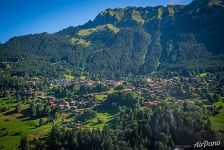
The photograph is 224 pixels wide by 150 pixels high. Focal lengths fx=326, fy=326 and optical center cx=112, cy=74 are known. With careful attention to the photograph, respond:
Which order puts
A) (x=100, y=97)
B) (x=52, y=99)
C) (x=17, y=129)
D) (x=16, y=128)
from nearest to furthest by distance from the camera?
(x=17, y=129), (x=16, y=128), (x=100, y=97), (x=52, y=99)

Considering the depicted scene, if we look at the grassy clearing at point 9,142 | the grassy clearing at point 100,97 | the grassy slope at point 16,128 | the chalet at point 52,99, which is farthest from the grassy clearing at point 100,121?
the chalet at point 52,99

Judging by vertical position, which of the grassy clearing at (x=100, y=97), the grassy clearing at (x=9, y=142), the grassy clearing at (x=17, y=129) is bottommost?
the grassy clearing at (x=9, y=142)

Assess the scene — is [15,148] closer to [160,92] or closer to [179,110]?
[179,110]

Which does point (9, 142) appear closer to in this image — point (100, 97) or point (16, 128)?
point (16, 128)

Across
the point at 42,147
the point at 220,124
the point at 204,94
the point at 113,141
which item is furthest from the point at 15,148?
the point at 204,94

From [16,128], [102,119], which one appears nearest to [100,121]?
[102,119]

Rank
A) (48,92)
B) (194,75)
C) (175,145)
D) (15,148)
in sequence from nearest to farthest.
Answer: (175,145) → (15,148) → (48,92) → (194,75)

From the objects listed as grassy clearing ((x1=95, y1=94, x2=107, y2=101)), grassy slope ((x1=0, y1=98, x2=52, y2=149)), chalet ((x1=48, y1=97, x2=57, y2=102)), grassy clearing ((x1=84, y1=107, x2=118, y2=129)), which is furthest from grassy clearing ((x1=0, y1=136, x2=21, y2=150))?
grassy clearing ((x1=95, y1=94, x2=107, y2=101))

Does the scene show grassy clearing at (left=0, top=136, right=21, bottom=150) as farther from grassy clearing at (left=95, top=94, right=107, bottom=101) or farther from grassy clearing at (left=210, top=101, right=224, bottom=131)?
grassy clearing at (left=210, top=101, right=224, bottom=131)

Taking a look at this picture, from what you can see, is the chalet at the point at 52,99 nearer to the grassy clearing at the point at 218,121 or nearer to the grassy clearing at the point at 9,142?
the grassy clearing at the point at 9,142

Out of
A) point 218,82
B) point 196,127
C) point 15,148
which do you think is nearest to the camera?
point 196,127

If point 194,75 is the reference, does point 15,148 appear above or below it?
below
